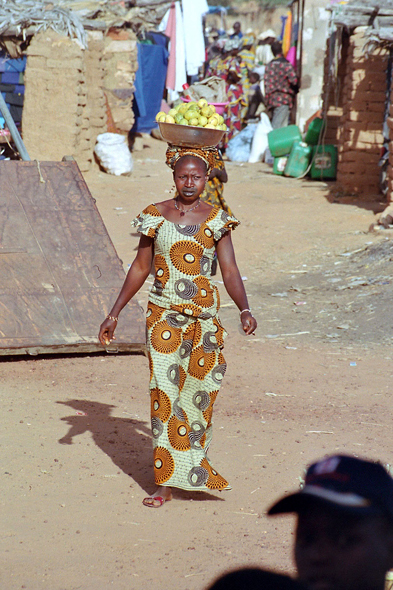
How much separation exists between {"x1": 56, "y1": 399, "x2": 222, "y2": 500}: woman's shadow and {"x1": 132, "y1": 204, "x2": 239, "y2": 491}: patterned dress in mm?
304

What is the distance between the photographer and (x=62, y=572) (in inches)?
107

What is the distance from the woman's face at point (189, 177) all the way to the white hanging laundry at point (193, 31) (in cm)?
1494

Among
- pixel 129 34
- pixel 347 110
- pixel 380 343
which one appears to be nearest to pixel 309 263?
pixel 380 343

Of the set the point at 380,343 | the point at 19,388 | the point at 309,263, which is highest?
the point at 19,388

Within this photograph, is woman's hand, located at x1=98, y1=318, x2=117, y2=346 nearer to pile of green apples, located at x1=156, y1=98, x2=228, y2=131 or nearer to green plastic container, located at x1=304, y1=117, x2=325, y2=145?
pile of green apples, located at x1=156, y1=98, x2=228, y2=131

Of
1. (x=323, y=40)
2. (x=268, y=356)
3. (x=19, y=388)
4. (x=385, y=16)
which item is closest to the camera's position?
(x=19, y=388)

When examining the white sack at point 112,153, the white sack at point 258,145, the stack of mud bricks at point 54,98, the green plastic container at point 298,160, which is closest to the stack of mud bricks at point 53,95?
the stack of mud bricks at point 54,98

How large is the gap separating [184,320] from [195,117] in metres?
1.10

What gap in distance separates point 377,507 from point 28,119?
11.4 m

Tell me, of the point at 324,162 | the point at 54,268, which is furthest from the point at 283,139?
the point at 54,268

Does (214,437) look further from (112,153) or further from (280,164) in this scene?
(280,164)

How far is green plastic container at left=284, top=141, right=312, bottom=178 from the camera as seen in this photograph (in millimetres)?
14219

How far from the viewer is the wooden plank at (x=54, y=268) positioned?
5246 millimetres

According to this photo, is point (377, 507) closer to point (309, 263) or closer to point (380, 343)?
point (380, 343)
